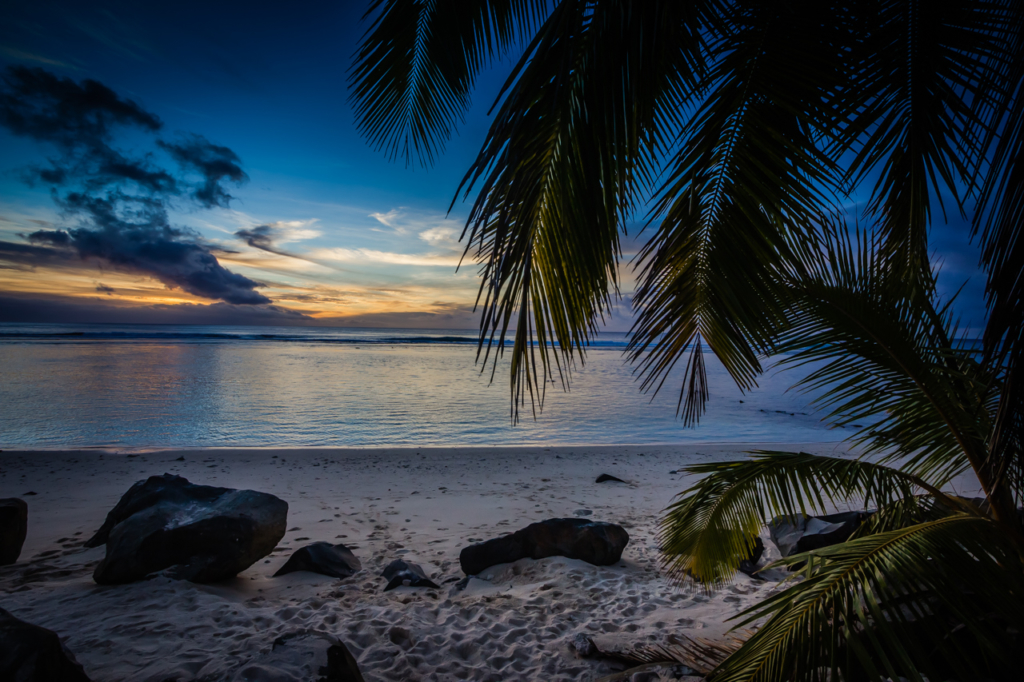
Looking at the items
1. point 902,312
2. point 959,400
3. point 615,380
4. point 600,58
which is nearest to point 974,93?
point 902,312

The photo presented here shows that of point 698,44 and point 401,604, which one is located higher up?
point 698,44

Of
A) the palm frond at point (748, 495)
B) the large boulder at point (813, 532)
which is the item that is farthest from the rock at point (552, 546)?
the palm frond at point (748, 495)

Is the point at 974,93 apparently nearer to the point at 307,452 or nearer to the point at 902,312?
the point at 902,312

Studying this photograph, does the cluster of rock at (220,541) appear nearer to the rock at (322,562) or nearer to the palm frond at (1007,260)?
the rock at (322,562)

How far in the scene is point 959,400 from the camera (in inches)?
90.5

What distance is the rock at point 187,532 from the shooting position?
388 centimetres

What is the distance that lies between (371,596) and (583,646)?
1970 millimetres

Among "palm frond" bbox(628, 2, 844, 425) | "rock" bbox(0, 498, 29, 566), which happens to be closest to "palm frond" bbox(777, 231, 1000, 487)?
"palm frond" bbox(628, 2, 844, 425)

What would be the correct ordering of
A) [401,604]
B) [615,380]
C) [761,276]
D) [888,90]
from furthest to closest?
[615,380] < [401,604] < [888,90] < [761,276]

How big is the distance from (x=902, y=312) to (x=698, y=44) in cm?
175

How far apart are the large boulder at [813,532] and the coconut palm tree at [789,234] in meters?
2.07

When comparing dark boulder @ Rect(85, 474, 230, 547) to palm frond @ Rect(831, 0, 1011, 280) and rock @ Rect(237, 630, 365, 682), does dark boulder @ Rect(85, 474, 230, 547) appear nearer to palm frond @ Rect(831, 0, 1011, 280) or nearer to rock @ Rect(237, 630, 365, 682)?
rock @ Rect(237, 630, 365, 682)

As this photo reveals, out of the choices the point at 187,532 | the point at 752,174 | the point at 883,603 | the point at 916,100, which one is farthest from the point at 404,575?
the point at 916,100

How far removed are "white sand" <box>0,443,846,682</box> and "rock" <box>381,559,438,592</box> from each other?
0.10 metres
